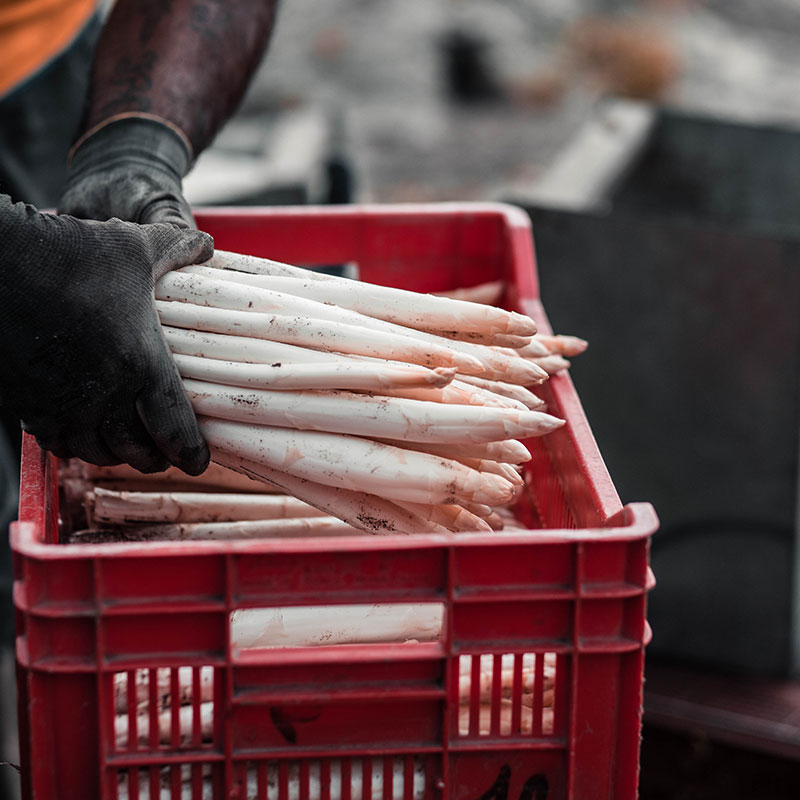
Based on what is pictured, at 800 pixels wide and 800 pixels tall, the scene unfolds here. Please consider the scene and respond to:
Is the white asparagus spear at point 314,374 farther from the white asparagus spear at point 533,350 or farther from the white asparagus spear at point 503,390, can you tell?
the white asparagus spear at point 533,350

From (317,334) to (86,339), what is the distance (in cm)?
30

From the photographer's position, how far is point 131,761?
1218mm

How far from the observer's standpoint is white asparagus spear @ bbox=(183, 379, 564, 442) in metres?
1.36

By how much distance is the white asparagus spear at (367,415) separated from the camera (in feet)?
4.48

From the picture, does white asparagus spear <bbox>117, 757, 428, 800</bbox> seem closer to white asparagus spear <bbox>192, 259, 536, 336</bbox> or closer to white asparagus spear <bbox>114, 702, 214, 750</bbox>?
white asparagus spear <bbox>114, 702, 214, 750</bbox>

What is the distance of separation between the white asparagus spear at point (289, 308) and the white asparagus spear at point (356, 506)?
195 millimetres

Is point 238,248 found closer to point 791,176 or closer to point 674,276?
point 674,276

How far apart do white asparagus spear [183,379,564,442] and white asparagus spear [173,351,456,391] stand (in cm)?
1

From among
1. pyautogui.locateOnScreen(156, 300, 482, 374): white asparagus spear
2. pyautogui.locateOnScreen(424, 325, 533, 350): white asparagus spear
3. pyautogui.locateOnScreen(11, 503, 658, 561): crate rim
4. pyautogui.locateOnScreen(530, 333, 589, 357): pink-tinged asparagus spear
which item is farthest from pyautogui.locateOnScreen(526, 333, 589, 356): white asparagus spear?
pyautogui.locateOnScreen(11, 503, 658, 561): crate rim

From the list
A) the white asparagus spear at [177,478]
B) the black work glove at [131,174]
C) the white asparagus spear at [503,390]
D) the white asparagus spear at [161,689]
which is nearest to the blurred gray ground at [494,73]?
the black work glove at [131,174]

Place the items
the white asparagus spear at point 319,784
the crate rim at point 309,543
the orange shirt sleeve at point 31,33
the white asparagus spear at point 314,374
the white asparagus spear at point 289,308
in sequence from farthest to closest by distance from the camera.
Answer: the orange shirt sleeve at point 31,33, the white asparagus spear at point 289,308, the white asparagus spear at point 314,374, the white asparagus spear at point 319,784, the crate rim at point 309,543

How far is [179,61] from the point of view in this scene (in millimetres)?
2143

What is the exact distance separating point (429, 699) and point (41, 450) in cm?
66

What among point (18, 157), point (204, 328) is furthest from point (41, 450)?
point (18, 157)
